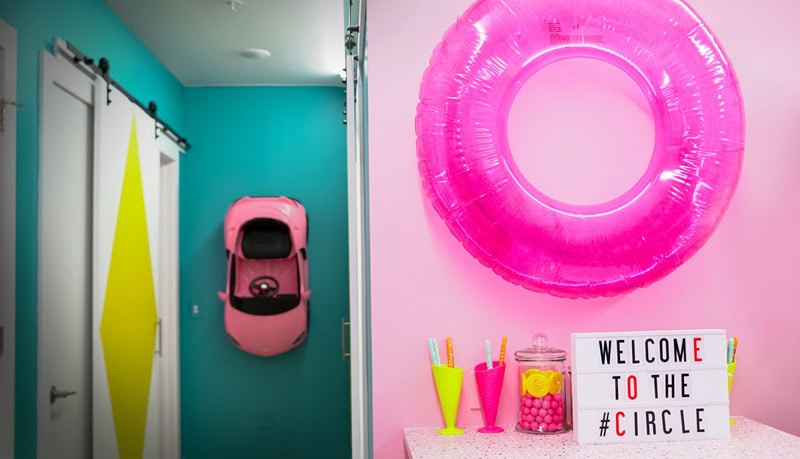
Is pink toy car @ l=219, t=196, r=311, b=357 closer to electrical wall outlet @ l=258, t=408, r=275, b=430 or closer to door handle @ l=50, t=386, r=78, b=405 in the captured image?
electrical wall outlet @ l=258, t=408, r=275, b=430

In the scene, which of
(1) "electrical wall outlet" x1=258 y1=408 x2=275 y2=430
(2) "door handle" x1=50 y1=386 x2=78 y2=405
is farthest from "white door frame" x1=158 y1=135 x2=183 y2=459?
(2) "door handle" x1=50 y1=386 x2=78 y2=405

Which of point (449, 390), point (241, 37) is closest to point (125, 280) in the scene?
point (241, 37)

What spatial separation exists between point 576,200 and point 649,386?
0.52m

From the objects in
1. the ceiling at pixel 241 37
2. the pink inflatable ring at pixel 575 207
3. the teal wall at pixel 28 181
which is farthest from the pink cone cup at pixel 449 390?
the ceiling at pixel 241 37

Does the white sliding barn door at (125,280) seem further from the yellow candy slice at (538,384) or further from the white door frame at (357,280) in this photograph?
the yellow candy slice at (538,384)

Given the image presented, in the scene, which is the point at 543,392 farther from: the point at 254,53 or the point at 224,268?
the point at 224,268

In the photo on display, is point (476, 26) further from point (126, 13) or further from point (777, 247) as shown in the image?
point (126, 13)

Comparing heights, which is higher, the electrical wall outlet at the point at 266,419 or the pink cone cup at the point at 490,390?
the pink cone cup at the point at 490,390

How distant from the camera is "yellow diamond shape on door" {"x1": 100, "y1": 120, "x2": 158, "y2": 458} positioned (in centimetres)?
358

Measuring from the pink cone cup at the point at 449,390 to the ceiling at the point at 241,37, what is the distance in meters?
2.54

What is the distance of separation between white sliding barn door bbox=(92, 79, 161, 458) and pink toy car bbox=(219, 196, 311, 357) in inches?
19.1

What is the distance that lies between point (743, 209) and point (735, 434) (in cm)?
60

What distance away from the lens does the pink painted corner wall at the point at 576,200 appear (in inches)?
73.0

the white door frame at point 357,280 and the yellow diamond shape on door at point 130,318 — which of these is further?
the yellow diamond shape on door at point 130,318
